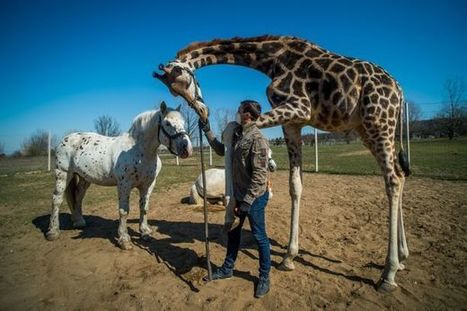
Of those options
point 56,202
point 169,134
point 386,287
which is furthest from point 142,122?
point 386,287

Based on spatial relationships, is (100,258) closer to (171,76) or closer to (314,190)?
(171,76)

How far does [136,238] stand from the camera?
6094mm

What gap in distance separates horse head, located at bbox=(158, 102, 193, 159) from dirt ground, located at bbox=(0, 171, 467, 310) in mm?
1836

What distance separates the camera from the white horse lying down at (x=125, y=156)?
520cm

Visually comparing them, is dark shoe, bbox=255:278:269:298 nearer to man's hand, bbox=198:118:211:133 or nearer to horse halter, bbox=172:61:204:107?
man's hand, bbox=198:118:211:133

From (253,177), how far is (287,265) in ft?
5.68

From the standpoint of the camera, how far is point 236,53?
4.79 meters

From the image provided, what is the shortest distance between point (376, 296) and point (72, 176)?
20.8ft

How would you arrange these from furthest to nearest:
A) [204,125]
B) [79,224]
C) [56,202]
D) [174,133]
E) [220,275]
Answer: [79,224]
[56,202]
[174,133]
[204,125]
[220,275]

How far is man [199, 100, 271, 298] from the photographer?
3664mm

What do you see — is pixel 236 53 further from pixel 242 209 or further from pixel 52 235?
pixel 52 235

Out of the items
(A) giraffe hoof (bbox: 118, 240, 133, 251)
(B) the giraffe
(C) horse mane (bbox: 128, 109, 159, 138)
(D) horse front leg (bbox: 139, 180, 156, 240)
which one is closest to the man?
(B) the giraffe

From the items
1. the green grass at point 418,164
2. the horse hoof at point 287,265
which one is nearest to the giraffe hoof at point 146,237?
the horse hoof at point 287,265

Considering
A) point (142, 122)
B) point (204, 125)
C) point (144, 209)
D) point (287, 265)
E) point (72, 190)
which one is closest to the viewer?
point (204, 125)
